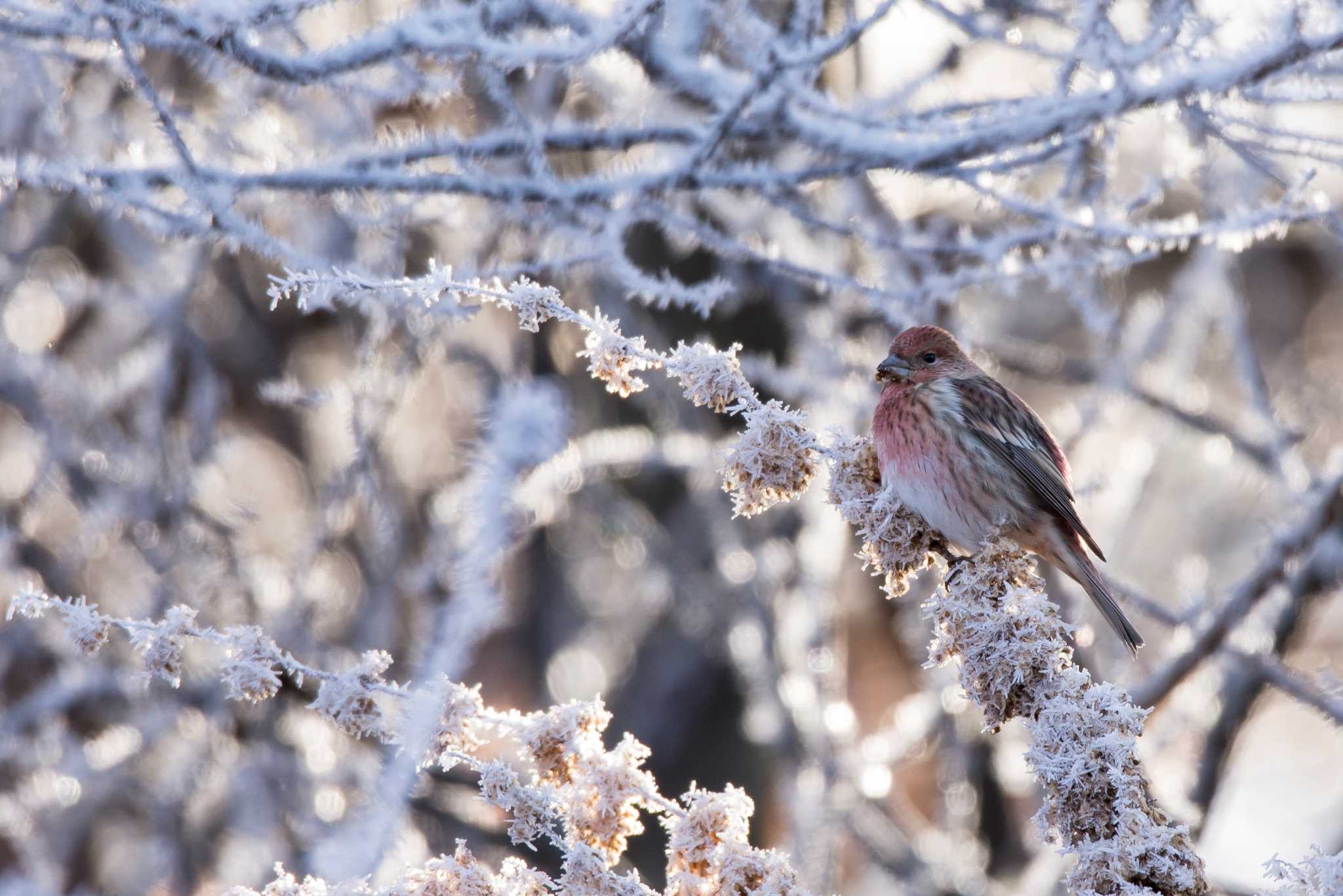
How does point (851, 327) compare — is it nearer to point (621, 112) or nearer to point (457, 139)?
point (621, 112)

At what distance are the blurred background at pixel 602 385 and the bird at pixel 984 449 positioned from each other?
29 centimetres

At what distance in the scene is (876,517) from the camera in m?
2.82

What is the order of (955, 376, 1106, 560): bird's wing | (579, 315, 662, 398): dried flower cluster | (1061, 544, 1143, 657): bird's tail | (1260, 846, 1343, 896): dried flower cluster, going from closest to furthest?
(1260, 846, 1343, 896): dried flower cluster
(579, 315, 662, 398): dried flower cluster
(1061, 544, 1143, 657): bird's tail
(955, 376, 1106, 560): bird's wing

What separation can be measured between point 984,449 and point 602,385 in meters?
4.57

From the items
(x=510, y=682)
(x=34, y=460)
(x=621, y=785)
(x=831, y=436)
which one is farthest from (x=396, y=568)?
(x=621, y=785)

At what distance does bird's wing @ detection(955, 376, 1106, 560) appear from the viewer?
435cm

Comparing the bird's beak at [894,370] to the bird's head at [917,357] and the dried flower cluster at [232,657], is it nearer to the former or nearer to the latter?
the bird's head at [917,357]

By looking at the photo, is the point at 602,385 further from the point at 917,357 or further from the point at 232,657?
the point at 232,657

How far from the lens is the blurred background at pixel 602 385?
3.51 m

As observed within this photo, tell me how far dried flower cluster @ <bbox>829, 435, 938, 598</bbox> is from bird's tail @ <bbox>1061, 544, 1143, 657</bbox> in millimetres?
1485

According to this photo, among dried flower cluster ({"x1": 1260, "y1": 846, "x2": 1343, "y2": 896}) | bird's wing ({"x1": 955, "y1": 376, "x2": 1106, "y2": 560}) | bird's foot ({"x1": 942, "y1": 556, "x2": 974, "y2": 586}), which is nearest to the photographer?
dried flower cluster ({"x1": 1260, "y1": 846, "x2": 1343, "y2": 896})

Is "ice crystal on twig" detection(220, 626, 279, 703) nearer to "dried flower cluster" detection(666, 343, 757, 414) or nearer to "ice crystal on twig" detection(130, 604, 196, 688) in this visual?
"ice crystal on twig" detection(130, 604, 196, 688)

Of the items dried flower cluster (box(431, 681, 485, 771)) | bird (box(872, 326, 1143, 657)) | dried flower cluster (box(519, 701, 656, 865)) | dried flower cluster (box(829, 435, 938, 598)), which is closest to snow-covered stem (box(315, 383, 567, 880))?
dried flower cluster (box(431, 681, 485, 771))

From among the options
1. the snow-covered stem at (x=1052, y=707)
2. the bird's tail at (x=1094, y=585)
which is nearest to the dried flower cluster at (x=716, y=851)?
the snow-covered stem at (x=1052, y=707)
